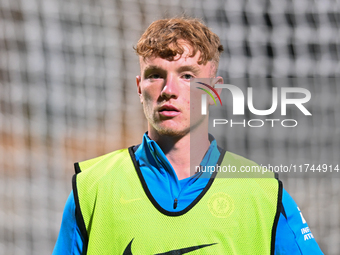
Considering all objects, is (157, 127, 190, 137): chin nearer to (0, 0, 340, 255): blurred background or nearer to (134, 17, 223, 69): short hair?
(134, 17, 223, 69): short hair

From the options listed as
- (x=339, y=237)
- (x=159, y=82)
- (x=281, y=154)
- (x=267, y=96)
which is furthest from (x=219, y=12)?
(x=339, y=237)

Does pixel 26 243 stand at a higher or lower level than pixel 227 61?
lower

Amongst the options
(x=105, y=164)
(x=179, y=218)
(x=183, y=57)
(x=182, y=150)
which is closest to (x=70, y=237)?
(x=105, y=164)

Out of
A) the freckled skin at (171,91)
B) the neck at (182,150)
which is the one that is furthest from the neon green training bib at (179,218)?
the freckled skin at (171,91)

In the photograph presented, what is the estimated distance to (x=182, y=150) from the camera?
1.30 metres

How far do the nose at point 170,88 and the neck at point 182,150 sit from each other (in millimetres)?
169

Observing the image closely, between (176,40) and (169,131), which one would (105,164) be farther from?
(176,40)

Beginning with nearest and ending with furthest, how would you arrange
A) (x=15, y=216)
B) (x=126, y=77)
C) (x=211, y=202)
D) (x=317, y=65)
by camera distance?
(x=211, y=202) < (x=317, y=65) < (x=15, y=216) < (x=126, y=77)

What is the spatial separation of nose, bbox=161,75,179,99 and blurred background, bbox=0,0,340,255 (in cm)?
191

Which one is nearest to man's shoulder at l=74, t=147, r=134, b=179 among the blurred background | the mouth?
the mouth

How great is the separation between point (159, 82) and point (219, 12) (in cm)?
220

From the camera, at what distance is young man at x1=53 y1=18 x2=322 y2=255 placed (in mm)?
1179

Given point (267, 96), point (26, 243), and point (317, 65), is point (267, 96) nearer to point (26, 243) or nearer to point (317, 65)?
point (317, 65)

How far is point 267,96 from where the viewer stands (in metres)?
3.13
